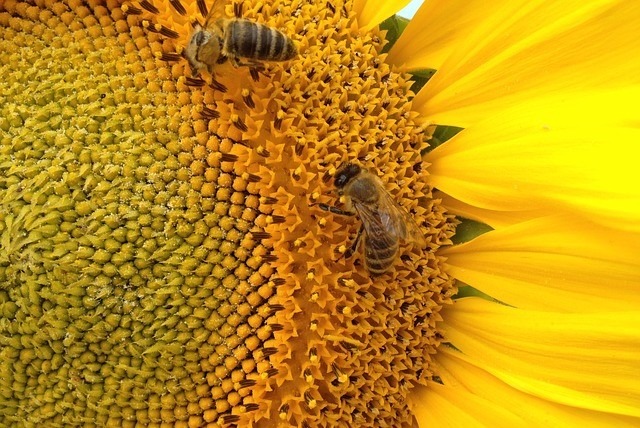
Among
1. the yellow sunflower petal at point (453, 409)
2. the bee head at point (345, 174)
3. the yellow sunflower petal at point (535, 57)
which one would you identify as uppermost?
the yellow sunflower petal at point (535, 57)

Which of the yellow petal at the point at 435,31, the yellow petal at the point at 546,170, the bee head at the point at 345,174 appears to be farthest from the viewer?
the yellow petal at the point at 435,31

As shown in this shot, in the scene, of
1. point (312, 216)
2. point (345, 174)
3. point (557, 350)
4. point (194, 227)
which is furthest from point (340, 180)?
point (557, 350)

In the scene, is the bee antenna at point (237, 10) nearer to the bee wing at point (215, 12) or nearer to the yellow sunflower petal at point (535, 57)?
the bee wing at point (215, 12)

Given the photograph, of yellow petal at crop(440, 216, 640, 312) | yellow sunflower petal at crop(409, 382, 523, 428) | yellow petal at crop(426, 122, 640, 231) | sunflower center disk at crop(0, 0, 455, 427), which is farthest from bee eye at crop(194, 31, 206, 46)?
yellow sunflower petal at crop(409, 382, 523, 428)

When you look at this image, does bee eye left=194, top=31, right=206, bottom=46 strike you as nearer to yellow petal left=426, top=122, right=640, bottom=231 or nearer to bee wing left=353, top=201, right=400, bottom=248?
bee wing left=353, top=201, right=400, bottom=248

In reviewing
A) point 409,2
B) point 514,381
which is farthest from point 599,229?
point 409,2

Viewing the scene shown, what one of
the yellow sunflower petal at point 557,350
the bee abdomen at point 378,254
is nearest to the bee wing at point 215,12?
the bee abdomen at point 378,254
